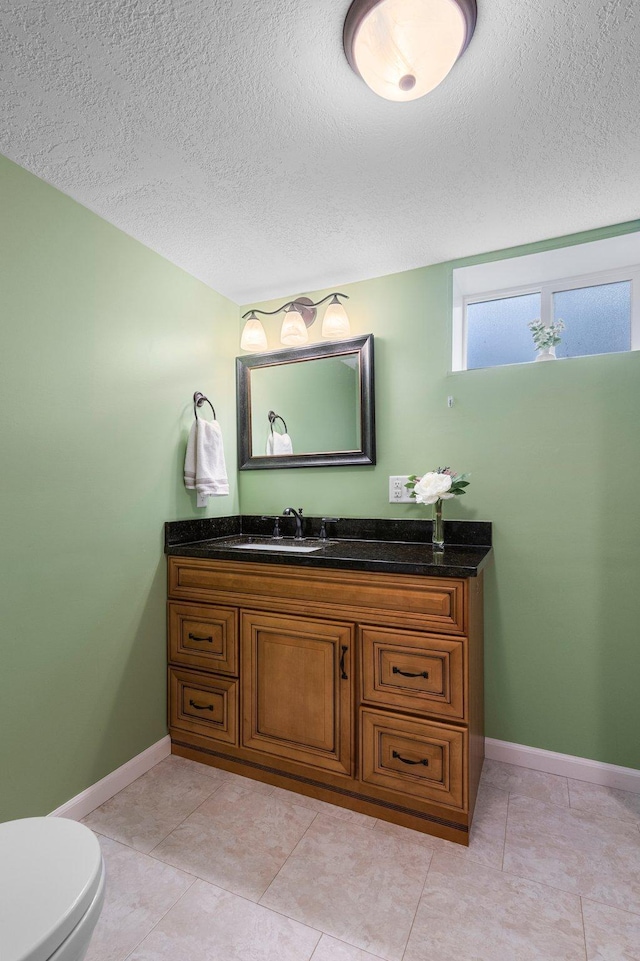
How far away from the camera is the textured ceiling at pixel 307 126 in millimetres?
1067

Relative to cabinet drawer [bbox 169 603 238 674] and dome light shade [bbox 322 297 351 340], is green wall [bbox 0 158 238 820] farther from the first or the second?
dome light shade [bbox 322 297 351 340]

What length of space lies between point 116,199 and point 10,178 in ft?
1.11

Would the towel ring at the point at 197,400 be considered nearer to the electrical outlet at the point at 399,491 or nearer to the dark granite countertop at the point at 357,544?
the dark granite countertop at the point at 357,544

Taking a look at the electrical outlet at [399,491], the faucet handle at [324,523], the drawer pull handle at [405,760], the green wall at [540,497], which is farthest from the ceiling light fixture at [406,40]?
the drawer pull handle at [405,760]

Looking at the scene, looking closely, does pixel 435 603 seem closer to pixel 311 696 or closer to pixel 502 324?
pixel 311 696

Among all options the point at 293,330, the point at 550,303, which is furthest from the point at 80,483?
the point at 550,303

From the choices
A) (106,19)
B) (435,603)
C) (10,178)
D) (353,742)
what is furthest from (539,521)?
(10,178)

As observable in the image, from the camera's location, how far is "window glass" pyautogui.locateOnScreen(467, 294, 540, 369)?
2.13 m

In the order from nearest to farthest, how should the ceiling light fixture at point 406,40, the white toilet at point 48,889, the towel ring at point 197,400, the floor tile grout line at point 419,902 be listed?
the white toilet at point 48,889
the ceiling light fixture at point 406,40
the floor tile grout line at point 419,902
the towel ring at point 197,400

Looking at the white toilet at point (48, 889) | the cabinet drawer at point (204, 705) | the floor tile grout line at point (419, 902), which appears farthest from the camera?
the cabinet drawer at point (204, 705)

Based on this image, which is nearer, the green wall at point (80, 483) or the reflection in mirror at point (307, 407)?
the green wall at point (80, 483)

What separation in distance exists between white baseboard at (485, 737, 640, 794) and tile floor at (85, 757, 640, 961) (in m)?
0.04

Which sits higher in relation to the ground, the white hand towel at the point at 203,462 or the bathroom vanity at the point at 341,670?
the white hand towel at the point at 203,462

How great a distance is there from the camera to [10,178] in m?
1.48
